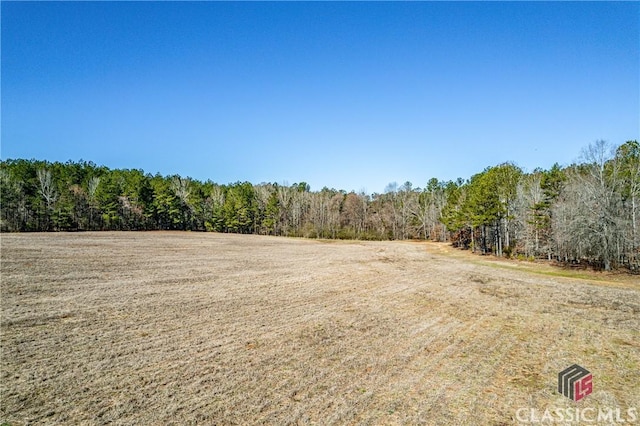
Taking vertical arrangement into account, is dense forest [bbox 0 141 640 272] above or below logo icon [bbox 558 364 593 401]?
above

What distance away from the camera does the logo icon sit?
7456 millimetres

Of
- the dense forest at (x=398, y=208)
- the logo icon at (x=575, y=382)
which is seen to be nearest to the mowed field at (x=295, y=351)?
the logo icon at (x=575, y=382)

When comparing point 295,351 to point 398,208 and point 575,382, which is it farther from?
point 398,208

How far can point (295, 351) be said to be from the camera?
9.29 m

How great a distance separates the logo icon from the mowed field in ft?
0.67

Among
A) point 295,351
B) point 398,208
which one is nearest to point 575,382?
point 295,351

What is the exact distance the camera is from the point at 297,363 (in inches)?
335

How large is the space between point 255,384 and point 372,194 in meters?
105

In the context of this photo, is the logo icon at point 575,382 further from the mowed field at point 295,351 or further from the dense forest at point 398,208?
the dense forest at point 398,208

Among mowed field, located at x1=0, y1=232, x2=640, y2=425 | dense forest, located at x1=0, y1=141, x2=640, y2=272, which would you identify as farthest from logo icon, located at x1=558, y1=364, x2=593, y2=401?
dense forest, located at x1=0, y1=141, x2=640, y2=272

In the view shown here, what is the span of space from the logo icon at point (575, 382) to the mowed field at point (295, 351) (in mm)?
203

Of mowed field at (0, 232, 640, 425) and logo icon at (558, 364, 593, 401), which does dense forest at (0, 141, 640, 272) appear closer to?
mowed field at (0, 232, 640, 425)

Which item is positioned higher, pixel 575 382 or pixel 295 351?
pixel 295 351

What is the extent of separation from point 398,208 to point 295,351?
8259cm
